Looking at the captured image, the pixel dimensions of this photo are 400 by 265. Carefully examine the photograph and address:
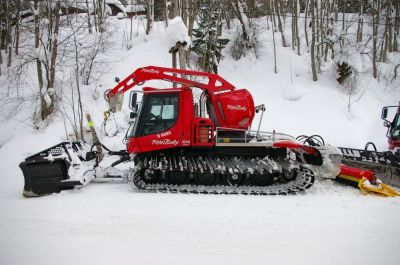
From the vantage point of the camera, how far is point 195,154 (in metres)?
7.29

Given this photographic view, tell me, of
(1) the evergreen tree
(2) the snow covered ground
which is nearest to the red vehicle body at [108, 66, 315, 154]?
(2) the snow covered ground

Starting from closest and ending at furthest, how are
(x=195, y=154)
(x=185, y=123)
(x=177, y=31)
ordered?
(x=185, y=123), (x=195, y=154), (x=177, y=31)

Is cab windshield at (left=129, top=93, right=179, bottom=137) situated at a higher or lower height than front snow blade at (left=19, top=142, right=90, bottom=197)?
higher

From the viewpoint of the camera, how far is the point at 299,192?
21.9ft

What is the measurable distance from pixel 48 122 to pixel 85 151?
353 inches

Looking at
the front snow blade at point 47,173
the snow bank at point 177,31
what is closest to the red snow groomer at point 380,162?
the front snow blade at point 47,173

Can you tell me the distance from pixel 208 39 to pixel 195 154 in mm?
15240

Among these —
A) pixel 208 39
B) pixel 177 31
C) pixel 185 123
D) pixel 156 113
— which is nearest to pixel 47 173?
pixel 156 113

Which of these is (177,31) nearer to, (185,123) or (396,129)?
(185,123)

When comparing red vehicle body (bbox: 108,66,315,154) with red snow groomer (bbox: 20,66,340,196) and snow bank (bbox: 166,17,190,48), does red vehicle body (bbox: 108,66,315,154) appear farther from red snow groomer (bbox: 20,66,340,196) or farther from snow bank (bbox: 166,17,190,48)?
snow bank (bbox: 166,17,190,48)

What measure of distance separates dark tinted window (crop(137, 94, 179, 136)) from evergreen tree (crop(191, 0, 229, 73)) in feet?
44.6

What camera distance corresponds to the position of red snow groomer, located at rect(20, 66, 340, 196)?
6.58 m

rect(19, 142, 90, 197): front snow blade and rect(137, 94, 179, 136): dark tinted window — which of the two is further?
rect(137, 94, 179, 136): dark tinted window

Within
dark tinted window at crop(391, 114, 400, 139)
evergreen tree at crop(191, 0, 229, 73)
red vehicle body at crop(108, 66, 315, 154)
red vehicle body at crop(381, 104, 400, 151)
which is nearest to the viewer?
red vehicle body at crop(108, 66, 315, 154)
